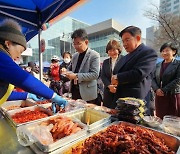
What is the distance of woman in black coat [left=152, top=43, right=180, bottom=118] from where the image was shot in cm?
265

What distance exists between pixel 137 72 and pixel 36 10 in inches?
117

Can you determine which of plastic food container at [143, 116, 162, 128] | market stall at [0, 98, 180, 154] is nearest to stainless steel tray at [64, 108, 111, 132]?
market stall at [0, 98, 180, 154]

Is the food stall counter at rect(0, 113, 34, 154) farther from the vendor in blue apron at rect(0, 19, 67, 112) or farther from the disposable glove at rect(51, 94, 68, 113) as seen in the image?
the disposable glove at rect(51, 94, 68, 113)

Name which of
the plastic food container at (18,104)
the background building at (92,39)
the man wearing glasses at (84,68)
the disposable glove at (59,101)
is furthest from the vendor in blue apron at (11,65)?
the background building at (92,39)

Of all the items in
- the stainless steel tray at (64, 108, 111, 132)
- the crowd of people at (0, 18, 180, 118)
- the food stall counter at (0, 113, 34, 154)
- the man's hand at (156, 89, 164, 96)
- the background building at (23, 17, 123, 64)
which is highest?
the background building at (23, 17, 123, 64)

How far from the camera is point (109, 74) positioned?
264 cm

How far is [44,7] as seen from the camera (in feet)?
11.3

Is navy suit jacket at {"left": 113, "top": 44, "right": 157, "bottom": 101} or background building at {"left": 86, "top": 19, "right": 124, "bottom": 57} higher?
background building at {"left": 86, "top": 19, "right": 124, "bottom": 57}

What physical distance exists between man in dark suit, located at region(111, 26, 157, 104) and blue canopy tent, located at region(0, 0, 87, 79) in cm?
145

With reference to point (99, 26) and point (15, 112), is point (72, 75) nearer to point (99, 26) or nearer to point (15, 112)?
point (15, 112)

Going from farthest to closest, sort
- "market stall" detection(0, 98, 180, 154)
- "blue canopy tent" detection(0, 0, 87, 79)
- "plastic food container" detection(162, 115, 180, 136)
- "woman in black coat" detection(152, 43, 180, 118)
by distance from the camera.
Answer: "blue canopy tent" detection(0, 0, 87, 79) < "woman in black coat" detection(152, 43, 180, 118) < "plastic food container" detection(162, 115, 180, 136) < "market stall" detection(0, 98, 180, 154)

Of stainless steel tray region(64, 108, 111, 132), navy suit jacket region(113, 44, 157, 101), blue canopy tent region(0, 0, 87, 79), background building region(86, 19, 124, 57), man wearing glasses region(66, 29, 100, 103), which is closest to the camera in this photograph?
stainless steel tray region(64, 108, 111, 132)

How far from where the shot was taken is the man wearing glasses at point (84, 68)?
86.6 inches

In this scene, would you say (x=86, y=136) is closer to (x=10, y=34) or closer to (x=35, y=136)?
(x=35, y=136)
